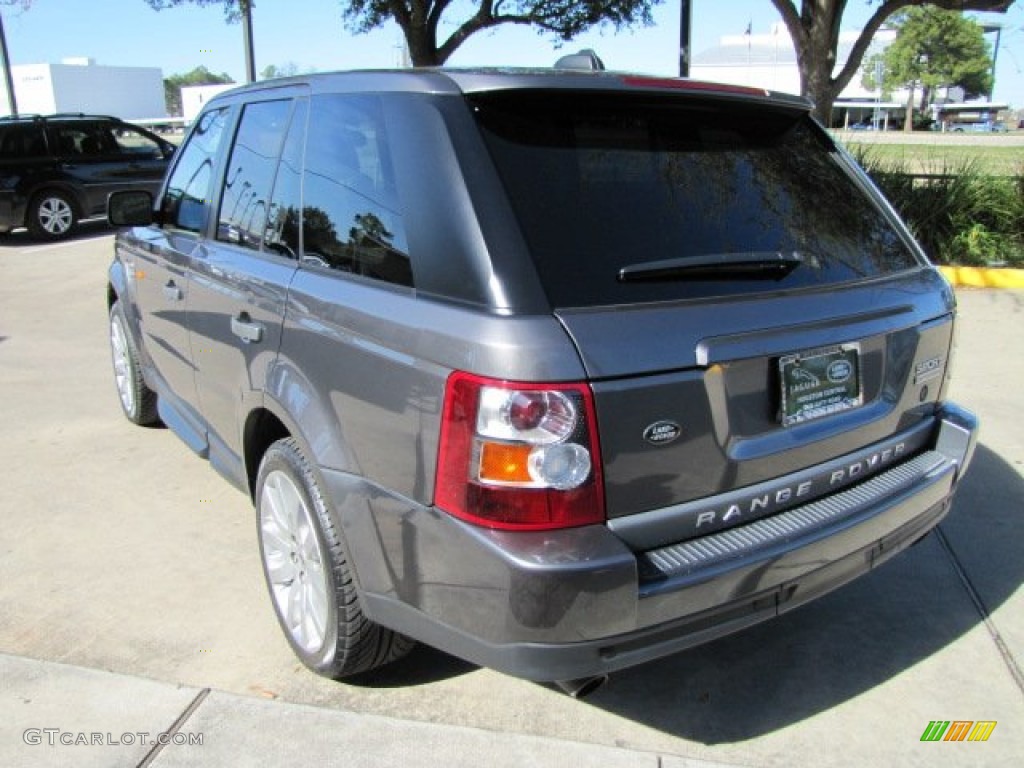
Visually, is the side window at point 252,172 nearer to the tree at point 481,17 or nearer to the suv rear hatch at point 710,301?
the suv rear hatch at point 710,301

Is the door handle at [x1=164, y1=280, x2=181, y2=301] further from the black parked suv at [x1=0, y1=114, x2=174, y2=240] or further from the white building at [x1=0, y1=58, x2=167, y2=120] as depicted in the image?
the white building at [x1=0, y1=58, x2=167, y2=120]

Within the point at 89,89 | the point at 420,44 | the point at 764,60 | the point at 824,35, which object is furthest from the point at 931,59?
the point at 824,35

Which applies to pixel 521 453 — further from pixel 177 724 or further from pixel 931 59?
pixel 931 59

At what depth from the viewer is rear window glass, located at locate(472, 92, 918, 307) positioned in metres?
2.21

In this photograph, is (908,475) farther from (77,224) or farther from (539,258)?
(77,224)

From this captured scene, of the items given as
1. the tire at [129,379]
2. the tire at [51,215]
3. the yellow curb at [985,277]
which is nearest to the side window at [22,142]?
the tire at [51,215]

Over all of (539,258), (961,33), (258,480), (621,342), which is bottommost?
(258,480)

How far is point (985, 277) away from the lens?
29.3 feet

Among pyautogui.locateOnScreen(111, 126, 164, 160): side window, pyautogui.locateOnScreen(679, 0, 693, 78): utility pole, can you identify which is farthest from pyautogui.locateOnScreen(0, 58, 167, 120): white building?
pyautogui.locateOnScreen(679, 0, 693, 78): utility pole

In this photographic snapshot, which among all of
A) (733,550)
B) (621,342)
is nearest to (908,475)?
(733,550)

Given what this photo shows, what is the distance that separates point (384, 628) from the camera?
266cm

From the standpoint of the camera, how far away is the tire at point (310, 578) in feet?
8.57

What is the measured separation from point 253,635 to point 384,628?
77 centimetres

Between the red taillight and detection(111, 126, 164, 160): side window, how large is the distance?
44.5ft
